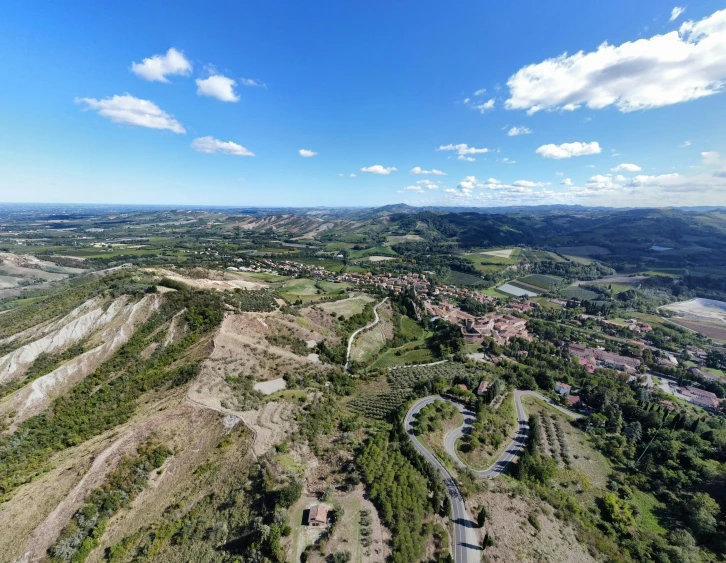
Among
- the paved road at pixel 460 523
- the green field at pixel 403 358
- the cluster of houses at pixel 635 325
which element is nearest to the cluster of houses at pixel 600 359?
the cluster of houses at pixel 635 325

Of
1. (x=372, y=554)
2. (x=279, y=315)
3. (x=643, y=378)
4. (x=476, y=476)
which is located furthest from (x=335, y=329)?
(x=643, y=378)

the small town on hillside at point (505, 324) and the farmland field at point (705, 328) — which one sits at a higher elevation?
the small town on hillside at point (505, 324)

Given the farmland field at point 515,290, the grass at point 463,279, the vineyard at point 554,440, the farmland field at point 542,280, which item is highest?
the vineyard at point 554,440

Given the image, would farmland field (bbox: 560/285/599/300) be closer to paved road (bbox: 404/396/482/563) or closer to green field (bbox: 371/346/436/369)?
green field (bbox: 371/346/436/369)

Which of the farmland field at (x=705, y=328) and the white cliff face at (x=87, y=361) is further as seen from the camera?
the farmland field at (x=705, y=328)

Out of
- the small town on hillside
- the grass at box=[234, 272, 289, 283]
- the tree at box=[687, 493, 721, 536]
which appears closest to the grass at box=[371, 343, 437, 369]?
the small town on hillside

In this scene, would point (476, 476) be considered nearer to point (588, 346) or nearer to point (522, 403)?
point (522, 403)

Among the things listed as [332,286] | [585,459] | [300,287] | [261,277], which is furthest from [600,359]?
[261,277]

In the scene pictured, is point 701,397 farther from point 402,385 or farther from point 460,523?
point 460,523

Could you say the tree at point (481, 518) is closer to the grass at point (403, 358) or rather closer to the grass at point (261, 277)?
the grass at point (403, 358)
